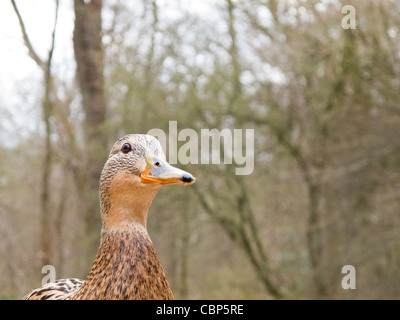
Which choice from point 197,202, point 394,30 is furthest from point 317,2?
point 197,202

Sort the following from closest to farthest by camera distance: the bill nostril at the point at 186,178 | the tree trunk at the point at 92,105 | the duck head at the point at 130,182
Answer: the bill nostril at the point at 186,178
the duck head at the point at 130,182
the tree trunk at the point at 92,105

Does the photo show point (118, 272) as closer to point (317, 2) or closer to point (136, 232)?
point (136, 232)

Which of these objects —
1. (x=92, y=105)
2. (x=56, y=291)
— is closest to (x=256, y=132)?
(x=92, y=105)

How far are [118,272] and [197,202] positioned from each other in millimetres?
8684

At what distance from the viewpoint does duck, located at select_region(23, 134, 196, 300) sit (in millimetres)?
Result: 2449

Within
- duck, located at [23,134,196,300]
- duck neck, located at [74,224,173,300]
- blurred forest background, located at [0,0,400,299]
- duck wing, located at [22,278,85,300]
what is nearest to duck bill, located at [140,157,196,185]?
duck, located at [23,134,196,300]

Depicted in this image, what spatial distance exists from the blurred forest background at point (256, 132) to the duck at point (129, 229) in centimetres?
579

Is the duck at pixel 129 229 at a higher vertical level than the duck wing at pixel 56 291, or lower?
higher

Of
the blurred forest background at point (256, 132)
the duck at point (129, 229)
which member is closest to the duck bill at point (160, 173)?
the duck at point (129, 229)

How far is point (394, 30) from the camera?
796cm

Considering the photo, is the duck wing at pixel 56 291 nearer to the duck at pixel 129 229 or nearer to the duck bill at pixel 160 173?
the duck at pixel 129 229

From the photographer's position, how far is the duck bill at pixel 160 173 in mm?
2355

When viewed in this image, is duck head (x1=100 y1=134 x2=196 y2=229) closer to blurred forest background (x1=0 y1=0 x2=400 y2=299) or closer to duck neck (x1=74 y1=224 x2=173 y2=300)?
duck neck (x1=74 y1=224 x2=173 y2=300)

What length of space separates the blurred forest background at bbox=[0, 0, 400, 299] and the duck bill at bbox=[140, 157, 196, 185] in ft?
19.7
